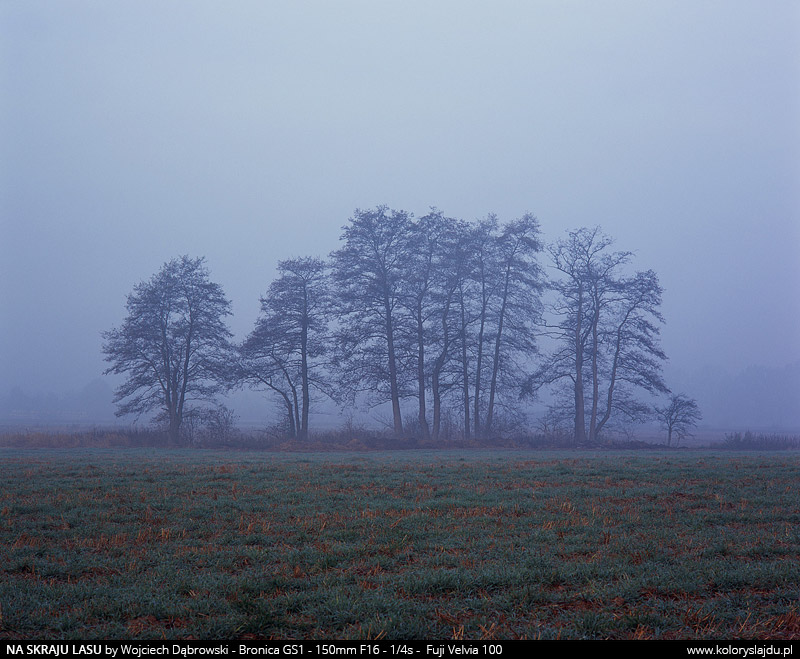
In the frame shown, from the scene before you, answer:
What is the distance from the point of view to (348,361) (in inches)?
1453

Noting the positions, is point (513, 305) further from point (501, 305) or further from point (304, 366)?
point (304, 366)

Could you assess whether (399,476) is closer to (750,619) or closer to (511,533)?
(511,533)

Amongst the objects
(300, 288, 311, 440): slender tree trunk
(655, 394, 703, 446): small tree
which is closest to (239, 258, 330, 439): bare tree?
(300, 288, 311, 440): slender tree trunk

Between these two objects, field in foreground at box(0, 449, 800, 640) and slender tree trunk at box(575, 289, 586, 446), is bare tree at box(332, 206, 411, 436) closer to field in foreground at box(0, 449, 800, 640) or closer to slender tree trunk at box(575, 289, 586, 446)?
slender tree trunk at box(575, 289, 586, 446)

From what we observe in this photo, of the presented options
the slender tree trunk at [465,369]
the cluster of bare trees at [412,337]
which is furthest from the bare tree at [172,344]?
the slender tree trunk at [465,369]

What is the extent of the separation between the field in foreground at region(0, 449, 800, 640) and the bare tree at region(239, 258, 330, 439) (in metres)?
25.9

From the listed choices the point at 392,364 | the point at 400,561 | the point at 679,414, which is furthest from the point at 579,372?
the point at 400,561

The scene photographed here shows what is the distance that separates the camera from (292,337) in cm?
3800

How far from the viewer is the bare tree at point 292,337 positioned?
3797 centimetres

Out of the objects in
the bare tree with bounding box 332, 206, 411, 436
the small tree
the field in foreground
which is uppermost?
the bare tree with bounding box 332, 206, 411, 436

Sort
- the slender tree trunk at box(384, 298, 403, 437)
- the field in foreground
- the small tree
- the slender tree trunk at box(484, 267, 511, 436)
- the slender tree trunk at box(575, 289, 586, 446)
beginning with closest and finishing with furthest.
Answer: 1. the field in foreground
2. the small tree
3. the slender tree trunk at box(384, 298, 403, 437)
4. the slender tree trunk at box(575, 289, 586, 446)
5. the slender tree trunk at box(484, 267, 511, 436)

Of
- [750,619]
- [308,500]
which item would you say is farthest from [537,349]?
[750,619]

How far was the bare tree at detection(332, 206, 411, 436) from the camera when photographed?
36.9 meters

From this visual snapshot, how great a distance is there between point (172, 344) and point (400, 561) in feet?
116
